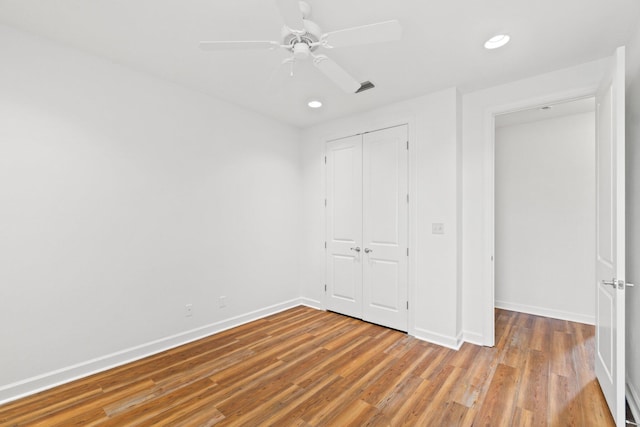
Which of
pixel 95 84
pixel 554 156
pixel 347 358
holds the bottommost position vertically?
pixel 347 358

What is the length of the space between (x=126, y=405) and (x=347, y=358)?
5.87ft

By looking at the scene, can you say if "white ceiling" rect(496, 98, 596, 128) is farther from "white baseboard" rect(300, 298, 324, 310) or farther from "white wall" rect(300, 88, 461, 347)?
"white baseboard" rect(300, 298, 324, 310)

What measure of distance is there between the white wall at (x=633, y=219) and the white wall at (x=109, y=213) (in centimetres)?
350

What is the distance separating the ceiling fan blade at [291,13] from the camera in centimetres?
143

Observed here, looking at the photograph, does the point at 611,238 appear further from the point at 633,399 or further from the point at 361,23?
the point at 361,23

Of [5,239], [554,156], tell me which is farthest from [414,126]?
[5,239]

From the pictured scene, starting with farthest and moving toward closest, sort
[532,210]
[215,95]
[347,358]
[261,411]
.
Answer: [532,210] < [215,95] < [347,358] < [261,411]

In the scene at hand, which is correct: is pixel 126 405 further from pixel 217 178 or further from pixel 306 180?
pixel 306 180

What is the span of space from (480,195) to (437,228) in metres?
0.55

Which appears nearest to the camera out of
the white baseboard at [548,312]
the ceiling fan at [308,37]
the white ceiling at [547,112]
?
the ceiling fan at [308,37]

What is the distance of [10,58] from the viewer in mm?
2131

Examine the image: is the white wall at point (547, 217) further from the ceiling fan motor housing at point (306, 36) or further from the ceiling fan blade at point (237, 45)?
the ceiling fan blade at point (237, 45)

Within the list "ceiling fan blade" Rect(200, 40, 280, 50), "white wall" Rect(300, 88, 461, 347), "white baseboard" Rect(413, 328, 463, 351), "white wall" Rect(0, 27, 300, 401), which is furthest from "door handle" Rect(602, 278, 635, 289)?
"white wall" Rect(0, 27, 300, 401)

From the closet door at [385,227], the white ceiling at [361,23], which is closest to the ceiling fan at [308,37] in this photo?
the white ceiling at [361,23]
